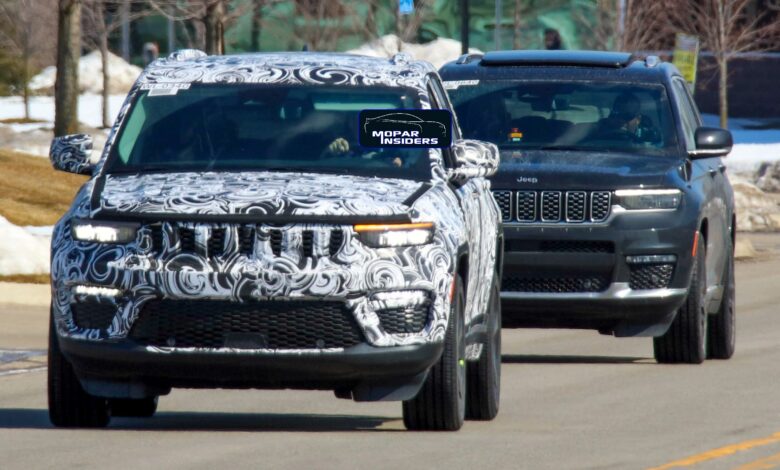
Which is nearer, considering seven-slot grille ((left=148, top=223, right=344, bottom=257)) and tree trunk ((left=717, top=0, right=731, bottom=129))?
seven-slot grille ((left=148, top=223, right=344, bottom=257))

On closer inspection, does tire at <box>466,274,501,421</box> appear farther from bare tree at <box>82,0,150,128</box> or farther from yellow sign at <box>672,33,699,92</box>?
bare tree at <box>82,0,150,128</box>

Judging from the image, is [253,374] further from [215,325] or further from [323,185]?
[323,185]

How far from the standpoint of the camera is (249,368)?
8914 millimetres

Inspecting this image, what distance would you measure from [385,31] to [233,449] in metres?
52.6

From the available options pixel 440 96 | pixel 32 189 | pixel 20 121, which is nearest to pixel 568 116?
pixel 440 96

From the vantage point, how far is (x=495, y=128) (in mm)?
13906

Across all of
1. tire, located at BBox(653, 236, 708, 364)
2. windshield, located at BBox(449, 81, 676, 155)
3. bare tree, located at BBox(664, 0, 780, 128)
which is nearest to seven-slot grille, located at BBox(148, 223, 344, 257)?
tire, located at BBox(653, 236, 708, 364)

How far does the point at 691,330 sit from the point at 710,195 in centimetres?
107

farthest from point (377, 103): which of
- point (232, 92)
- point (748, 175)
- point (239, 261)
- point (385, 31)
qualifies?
point (385, 31)

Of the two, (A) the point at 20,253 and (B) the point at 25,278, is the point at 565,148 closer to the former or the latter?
(B) the point at 25,278

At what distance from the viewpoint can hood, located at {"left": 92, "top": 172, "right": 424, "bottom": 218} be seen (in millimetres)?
8867

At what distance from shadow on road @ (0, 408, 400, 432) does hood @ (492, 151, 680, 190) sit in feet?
10.1

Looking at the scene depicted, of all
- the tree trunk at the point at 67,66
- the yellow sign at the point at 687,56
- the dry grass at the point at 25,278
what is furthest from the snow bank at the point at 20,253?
the yellow sign at the point at 687,56

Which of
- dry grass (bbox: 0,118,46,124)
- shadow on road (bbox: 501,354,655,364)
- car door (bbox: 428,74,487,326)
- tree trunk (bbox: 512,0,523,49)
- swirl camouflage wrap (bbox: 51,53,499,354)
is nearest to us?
swirl camouflage wrap (bbox: 51,53,499,354)
